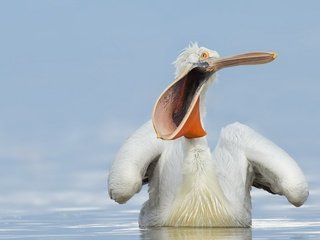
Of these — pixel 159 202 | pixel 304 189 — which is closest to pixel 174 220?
pixel 159 202

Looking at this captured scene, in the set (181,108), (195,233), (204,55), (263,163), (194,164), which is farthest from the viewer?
(263,163)

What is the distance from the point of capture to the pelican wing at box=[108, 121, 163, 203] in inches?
780

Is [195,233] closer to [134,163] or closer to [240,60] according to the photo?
[134,163]

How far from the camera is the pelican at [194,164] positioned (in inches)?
771

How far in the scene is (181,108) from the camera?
64.2 feet

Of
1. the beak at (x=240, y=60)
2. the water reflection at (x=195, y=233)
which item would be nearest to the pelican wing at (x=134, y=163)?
the water reflection at (x=195, y=233)

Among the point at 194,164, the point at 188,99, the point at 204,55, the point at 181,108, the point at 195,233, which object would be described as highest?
the point at 204,55

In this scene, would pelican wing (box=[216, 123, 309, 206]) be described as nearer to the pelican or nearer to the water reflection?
the pelican

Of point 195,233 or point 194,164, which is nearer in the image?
point 195,233

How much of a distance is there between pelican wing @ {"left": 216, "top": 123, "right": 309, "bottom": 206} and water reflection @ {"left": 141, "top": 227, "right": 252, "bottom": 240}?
938mm

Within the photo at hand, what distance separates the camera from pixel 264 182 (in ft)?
70.3

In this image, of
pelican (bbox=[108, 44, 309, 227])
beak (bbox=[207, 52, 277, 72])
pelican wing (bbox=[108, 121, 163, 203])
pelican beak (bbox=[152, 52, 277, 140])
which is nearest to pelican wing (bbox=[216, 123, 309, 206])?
pelican (bbox=[108, 44, 309, 227])

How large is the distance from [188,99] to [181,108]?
186 mm

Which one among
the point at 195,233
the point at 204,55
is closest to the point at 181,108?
the point at 204,55
